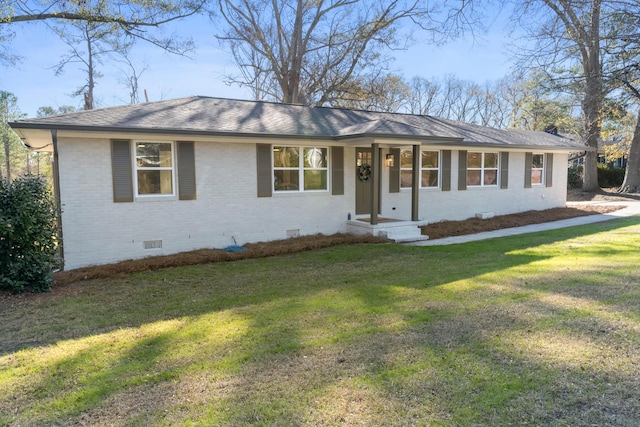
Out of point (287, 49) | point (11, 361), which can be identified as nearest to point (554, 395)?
point (11, 361)

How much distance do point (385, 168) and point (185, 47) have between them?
30.7 ft

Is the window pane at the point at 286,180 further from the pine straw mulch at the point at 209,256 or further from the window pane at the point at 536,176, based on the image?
the window pane at the point at 536,176

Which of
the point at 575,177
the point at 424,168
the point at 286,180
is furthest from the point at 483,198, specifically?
the point at 575,177

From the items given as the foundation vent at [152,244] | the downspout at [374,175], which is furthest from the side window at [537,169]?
the foundation vent at [152,244]

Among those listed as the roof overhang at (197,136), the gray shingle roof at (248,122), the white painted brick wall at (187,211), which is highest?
the gray shingle roof at (248,122)

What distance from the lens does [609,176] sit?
26.6 meters

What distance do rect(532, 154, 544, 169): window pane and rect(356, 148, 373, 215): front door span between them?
7519 mm

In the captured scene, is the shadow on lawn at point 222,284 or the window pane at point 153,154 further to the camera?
the window pane at point 153,154

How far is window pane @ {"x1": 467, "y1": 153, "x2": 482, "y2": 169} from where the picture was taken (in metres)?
13.8

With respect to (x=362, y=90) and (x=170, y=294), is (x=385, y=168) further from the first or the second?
(x=362, y=90)

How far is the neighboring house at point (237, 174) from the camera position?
837cm

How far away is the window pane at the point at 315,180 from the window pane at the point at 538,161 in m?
9.01

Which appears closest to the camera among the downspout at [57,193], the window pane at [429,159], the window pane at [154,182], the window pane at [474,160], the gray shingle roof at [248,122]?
the downspout at [57,193]

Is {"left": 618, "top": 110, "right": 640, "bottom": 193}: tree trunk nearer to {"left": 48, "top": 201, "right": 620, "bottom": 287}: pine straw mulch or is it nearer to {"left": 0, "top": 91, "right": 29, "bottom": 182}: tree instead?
{"left": 48, "top": 201, "right": 620, "bottom": 287}: pine straw mulch
